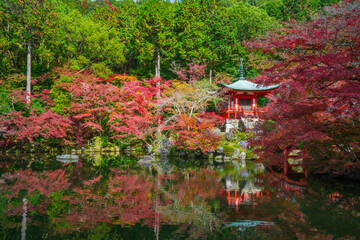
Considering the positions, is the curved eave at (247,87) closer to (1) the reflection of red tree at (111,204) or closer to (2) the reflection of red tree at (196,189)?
(2) the reflection of red tree at (196,189)

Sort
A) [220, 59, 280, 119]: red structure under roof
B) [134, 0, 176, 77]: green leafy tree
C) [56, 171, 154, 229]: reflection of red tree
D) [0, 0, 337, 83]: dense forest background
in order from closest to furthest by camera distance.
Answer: [56, 171, 154, 229]: reflection of red tree → [0, 0, 337, 83]: dense forest background → [220, 59, 280, 119]: red structure under roof → [134, 0, 176, 77]: green leafy tree

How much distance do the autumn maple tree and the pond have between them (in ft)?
3.46

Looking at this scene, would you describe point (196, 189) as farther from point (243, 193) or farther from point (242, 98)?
point (242, 98)

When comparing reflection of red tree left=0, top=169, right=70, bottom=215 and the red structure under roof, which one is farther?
the red structure under roof

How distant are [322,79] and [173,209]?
10.7ft

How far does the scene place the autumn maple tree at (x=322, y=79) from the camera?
405 cm

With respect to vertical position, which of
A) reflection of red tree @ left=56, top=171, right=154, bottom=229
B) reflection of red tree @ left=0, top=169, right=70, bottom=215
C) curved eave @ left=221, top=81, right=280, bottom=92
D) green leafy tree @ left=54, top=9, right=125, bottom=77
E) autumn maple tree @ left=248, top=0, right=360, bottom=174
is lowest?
reflection of red tree @ left=0, top=169, right=70, bottom=215

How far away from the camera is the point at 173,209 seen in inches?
165

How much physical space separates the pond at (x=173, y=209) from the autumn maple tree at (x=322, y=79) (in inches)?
41.5

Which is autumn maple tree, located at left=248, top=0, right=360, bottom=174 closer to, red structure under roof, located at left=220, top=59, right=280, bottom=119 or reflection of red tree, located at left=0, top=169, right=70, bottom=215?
reflection of red tree, located at left=0, top=169, right=70, bottom=215

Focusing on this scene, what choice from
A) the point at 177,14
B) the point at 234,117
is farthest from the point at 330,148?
the point at 177,14

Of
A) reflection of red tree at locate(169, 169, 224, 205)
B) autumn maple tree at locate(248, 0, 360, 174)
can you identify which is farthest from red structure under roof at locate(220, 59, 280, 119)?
reflection of red tree at locate(169, 169, 224, 205)

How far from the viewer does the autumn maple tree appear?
4047mm

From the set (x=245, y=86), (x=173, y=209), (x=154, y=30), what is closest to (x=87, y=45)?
(x=154, y=30)
